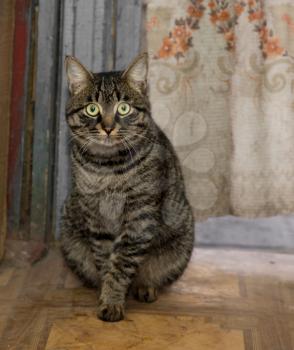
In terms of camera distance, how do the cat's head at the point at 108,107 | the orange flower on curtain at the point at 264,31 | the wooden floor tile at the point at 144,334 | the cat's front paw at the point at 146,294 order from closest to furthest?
the wooden floor tile at the point at 144,334 → the cat's head at the point at 108,107 → the cat's front paw at the point at 146,294 → the orange flower on curtain at the point at 264,31

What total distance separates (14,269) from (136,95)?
2.86 feet

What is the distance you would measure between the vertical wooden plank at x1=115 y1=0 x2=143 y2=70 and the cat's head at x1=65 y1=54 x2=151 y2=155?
498 mm

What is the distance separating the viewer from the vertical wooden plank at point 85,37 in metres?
2.24

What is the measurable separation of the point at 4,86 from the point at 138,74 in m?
0.58

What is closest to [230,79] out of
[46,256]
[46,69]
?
[46,69]

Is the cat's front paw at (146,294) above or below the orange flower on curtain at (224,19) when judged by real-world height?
below

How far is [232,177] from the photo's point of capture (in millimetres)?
2297

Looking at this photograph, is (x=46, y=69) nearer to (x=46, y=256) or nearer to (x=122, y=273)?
(x=46, y=256)

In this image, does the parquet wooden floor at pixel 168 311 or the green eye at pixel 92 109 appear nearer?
the parquet wooden floor at pixel 168 311

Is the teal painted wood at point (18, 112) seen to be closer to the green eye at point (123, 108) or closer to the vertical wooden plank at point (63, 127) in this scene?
the vertical wooden plank at point (63, 127)

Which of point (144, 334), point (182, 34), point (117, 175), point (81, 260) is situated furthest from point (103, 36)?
point (144, 334)

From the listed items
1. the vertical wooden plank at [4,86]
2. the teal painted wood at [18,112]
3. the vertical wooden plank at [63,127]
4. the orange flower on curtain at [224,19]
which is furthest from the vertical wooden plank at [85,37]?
the orange flower on curtain at [224,19]

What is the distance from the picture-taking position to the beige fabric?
2.19 meters

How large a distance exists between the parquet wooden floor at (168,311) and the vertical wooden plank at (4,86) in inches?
9.3
